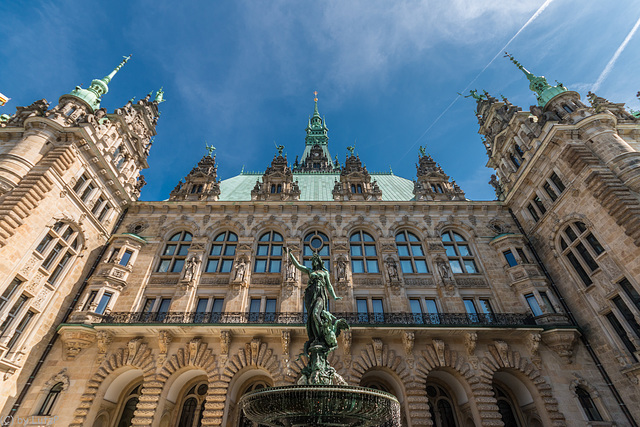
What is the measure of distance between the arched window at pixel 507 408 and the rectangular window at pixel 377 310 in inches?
258

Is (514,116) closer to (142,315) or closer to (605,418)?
(605,418)

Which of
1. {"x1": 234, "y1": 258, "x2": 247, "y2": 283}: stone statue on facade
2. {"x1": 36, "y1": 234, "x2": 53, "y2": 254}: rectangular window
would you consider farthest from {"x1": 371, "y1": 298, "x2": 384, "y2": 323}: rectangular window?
{"x1": 36, "y1": 234, "x2": 53, "y2": 254}: rectangular window

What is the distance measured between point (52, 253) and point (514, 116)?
30838 millimetres

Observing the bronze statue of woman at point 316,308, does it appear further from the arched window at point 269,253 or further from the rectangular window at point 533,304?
the rectangular window at point 533,304

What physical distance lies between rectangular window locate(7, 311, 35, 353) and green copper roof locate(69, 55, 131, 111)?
1369cm

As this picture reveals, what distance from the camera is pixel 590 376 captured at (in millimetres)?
15305

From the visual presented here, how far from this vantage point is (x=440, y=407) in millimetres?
→ 16891

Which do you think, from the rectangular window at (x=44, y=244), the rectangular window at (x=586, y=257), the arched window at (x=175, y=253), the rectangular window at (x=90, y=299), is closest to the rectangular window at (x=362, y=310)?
the arched window at (x=175, y=253)

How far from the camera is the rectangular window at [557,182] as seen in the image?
1888 cm

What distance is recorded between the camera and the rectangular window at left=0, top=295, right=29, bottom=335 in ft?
46.7

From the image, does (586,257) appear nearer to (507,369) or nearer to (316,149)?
(507,369)

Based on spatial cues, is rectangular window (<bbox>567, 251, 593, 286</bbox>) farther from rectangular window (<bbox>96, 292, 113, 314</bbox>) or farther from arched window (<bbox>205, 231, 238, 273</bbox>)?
rectangular window (<bbox>96, 292, 113, 314</bbox>)

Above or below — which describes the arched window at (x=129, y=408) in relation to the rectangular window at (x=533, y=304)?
below

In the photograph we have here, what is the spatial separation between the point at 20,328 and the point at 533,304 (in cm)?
2616
